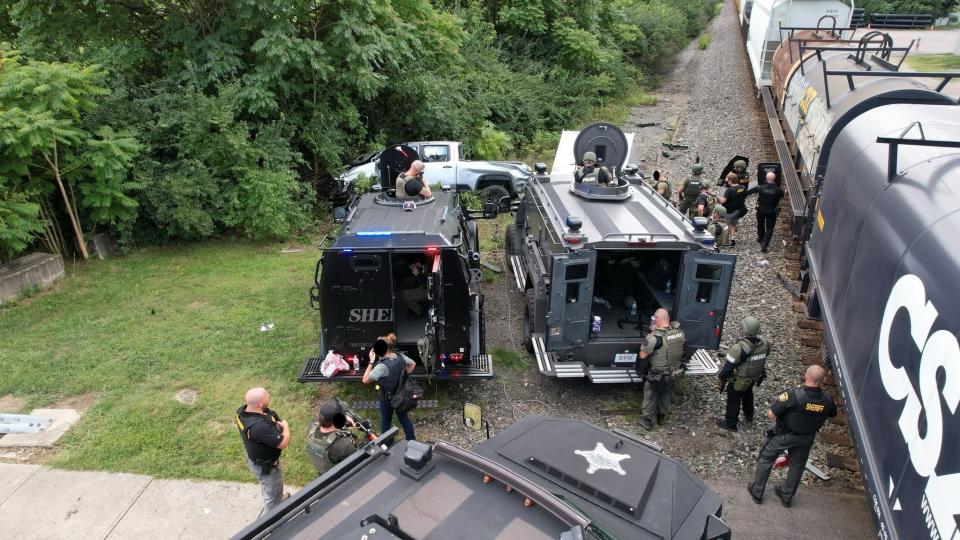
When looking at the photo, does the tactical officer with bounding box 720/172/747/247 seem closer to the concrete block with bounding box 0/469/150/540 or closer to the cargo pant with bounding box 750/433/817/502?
the cargo pant with bounding box 750/433/817/502

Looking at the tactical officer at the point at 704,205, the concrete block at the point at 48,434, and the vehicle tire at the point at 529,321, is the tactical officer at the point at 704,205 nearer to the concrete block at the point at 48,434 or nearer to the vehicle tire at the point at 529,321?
the vehicle tire at the point at 529,321

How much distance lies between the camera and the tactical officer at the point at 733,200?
11328mm

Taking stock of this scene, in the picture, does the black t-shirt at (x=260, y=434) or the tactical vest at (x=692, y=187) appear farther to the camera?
the tactical vest at (x=692, y=187)

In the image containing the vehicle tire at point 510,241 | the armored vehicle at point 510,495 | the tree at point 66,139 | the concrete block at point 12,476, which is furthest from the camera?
the vehicle tire at point 510,241

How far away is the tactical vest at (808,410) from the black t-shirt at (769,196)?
21.8 ft

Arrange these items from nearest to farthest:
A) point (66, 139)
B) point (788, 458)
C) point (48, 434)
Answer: point (788, 458), point (48, 434), point (66, 139)

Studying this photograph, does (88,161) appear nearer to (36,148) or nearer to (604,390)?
(36,148)

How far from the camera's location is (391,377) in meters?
5.94

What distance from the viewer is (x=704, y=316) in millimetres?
6945

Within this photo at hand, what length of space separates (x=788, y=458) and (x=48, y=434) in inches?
319

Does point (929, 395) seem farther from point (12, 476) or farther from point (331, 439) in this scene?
point (12, 476)

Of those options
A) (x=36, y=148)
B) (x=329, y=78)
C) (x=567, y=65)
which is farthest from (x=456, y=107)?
(x=36, y=148)

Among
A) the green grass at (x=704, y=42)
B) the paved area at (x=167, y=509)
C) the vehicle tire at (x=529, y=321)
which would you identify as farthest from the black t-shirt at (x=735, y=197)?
the green grass at (x=704, y=42)

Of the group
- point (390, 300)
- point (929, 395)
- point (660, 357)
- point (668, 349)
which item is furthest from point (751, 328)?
point (390, 300)
